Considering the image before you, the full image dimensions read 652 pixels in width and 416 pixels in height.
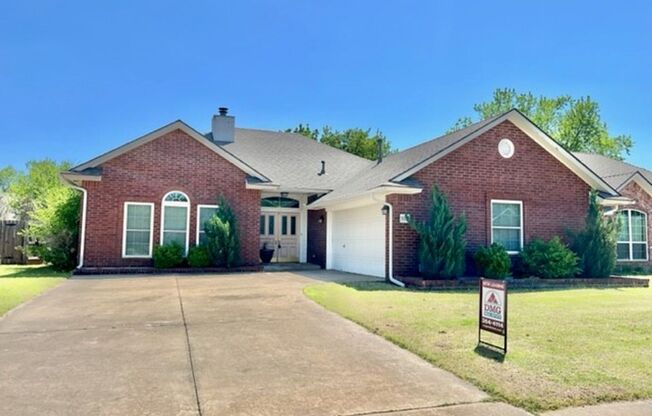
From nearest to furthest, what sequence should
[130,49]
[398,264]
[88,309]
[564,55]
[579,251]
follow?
1. [88,309]
2. [398,264]
3. [579,251]
4. [130,49]
5. [564,55]

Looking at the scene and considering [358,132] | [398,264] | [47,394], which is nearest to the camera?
[47,394]

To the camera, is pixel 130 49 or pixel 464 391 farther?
pixel 130 49

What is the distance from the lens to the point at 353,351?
564 cm

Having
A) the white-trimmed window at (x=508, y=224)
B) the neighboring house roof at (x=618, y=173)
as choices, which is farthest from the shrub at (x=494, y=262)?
the neighboring house roof at (x=618, y=173)

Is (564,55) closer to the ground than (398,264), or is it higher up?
higher up

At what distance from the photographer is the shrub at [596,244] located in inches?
578

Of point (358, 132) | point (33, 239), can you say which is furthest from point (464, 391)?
point (358, 132)

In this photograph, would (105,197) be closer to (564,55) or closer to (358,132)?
(564,55)

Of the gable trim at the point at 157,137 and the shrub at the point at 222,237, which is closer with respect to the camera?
the gable trim at the point at 157,137

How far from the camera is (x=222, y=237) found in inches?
633

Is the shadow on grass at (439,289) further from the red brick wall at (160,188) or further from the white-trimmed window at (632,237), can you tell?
the white-trimmed window at (632,237)

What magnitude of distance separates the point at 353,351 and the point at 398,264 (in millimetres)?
8197

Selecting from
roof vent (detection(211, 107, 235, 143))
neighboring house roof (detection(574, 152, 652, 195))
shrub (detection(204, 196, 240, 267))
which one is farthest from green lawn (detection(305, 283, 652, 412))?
roof vent (detection(211, 107, 235, 143))

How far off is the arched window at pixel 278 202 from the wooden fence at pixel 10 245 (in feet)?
34.6
